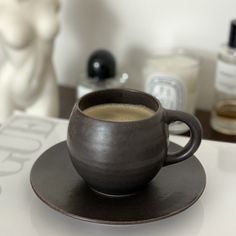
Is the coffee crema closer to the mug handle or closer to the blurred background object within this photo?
the mug handle

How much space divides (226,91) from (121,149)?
26 cm

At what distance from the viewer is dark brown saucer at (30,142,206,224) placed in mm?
393

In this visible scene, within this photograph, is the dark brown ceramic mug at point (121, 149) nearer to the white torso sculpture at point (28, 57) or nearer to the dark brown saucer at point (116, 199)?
the dark brown saucer at point (116, 199)

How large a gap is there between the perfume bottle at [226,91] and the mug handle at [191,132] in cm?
19

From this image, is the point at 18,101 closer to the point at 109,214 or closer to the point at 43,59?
the point at 43,59

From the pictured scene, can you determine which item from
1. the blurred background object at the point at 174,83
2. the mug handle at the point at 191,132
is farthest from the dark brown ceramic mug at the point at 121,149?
the blurred background object at the point at 174,83

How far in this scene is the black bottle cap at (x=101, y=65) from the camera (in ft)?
2.03

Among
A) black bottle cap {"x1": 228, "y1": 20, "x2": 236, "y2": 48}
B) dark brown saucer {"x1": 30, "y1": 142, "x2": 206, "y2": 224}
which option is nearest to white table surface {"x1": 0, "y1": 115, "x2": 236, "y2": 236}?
dark brown saucer {"x1": 30, "y1": 142, "x2": 206, "y2": 224}

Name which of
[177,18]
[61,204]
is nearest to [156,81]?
[177,18]

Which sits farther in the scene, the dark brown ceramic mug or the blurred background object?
the blurred background object

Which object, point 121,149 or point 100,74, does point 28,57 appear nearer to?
point 100,74

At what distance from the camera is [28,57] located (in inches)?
23.6

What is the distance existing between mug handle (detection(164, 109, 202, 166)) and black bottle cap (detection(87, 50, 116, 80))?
21 cm

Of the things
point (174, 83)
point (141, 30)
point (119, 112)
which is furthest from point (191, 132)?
point (141, 30)
